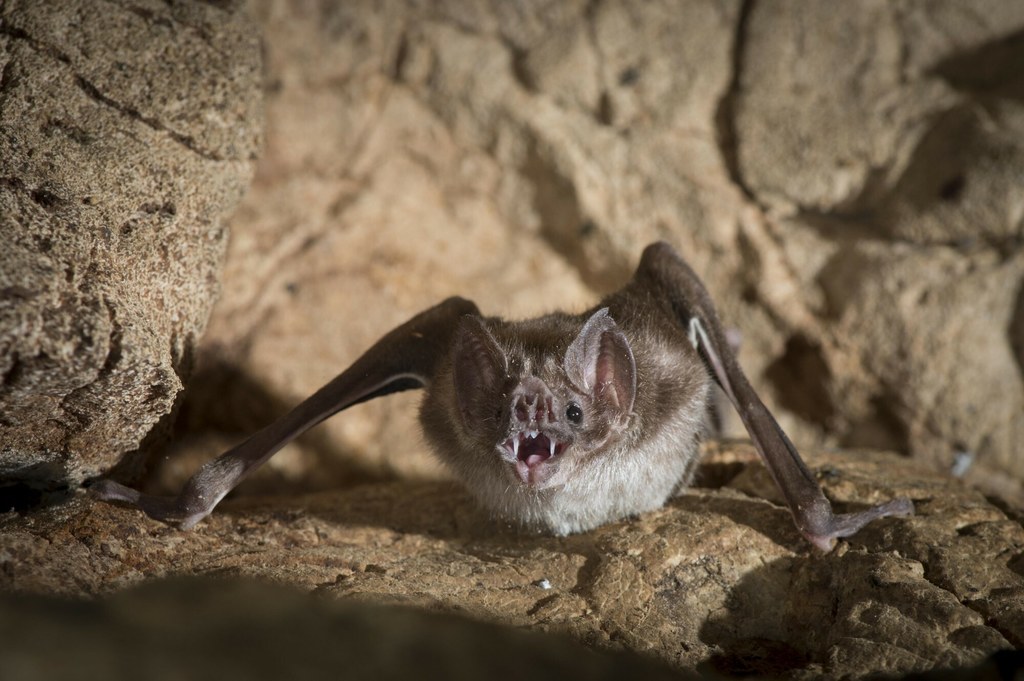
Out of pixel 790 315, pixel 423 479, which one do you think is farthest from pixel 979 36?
pixel 423 479

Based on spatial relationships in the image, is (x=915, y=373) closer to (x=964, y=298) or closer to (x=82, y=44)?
(x=964, y=298)

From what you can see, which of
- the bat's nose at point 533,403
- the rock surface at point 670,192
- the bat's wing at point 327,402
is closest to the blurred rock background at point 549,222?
the rock surface at point 670,192

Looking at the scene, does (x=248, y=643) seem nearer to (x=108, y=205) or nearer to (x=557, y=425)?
(x=557, y=425)

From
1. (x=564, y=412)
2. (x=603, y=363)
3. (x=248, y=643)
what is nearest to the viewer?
(x=248, y=643)

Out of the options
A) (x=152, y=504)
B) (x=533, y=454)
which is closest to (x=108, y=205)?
(x=152, y=504)

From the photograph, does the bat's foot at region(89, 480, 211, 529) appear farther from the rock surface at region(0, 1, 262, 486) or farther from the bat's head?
the bat's head

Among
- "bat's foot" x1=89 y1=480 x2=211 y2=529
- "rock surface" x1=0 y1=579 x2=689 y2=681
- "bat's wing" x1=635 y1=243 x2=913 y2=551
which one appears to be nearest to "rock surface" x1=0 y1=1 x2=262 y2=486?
"bat's foot" x1=89 y1=480 x2=211 y2=529

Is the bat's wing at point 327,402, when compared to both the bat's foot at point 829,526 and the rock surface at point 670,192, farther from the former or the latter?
the bat's foot at point 829,526
